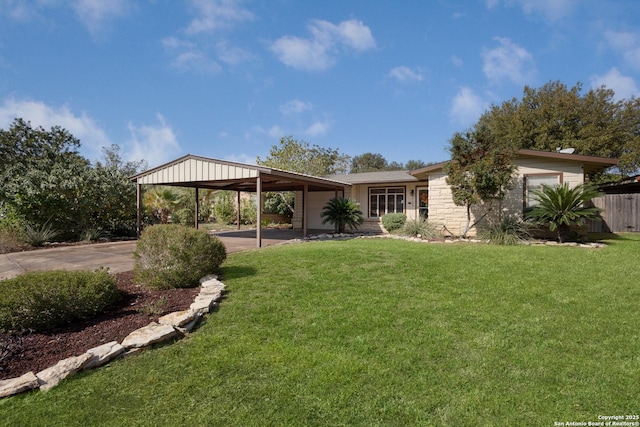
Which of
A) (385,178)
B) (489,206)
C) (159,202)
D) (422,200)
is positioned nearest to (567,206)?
(489,206)

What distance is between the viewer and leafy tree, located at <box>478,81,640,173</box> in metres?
21.2

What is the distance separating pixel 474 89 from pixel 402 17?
6146mm

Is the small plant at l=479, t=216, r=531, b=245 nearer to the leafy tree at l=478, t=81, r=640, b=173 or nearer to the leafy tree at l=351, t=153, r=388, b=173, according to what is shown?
the leafy tree at l=478, t=81, r=640, b=173

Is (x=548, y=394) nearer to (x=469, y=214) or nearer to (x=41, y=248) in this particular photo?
(x=469, y=214)

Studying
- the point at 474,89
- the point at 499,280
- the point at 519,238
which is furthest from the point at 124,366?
the point at 474,89

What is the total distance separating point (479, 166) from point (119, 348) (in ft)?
34.0

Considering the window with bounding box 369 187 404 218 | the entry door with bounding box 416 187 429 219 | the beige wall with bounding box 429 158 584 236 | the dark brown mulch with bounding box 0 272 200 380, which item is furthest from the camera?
the window with bounding box 369 187 404 218

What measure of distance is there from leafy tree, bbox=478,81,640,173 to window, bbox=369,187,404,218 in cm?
1001

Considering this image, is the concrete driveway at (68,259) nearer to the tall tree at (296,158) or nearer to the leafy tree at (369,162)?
the tall tree at (296,158)

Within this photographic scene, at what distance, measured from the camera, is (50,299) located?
3621mm

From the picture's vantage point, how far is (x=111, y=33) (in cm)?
941

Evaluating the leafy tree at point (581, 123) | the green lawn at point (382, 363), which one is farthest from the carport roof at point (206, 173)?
the leafy tree at point (581, 123)

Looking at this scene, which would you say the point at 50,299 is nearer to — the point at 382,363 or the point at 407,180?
the point at 382,363

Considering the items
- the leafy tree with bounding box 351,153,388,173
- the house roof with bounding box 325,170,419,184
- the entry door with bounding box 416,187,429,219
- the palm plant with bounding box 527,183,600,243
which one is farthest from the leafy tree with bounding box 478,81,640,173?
the leafy tree with bounding box 351,153,388,173
